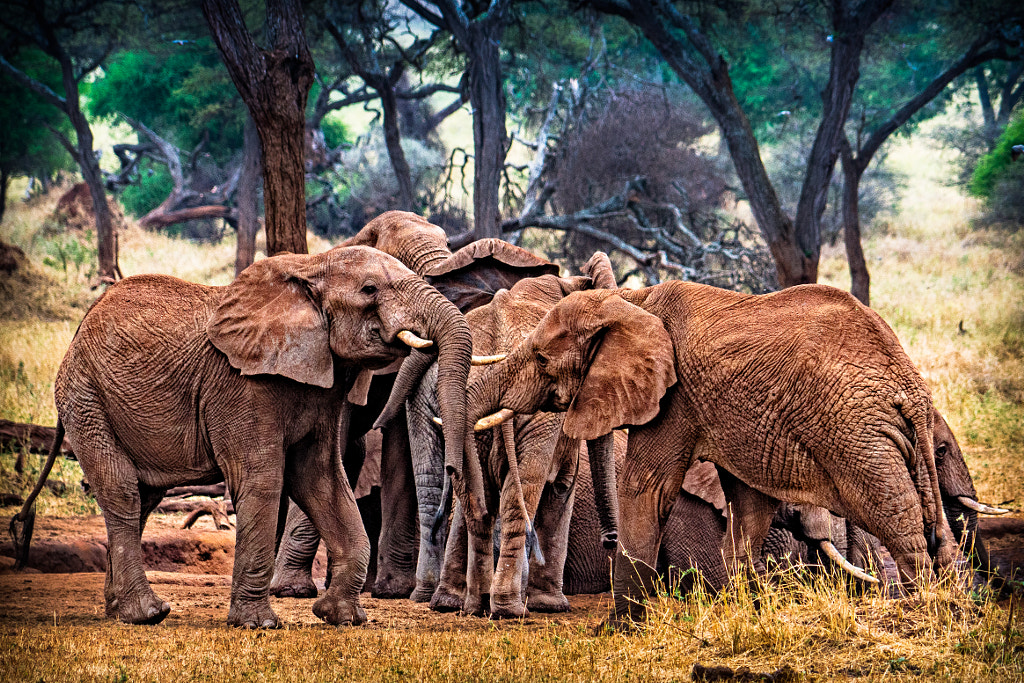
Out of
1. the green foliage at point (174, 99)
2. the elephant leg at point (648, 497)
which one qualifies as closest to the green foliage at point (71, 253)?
the green foliage at point (174, 99)

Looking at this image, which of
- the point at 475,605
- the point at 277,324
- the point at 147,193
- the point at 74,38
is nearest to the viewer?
the point at 277,324

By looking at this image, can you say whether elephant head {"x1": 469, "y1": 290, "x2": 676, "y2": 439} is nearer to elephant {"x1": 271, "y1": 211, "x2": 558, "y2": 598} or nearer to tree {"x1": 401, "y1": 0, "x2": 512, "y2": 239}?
elephant {"x1": 271, "y1": 211, "x2": 558, "y2": 598}

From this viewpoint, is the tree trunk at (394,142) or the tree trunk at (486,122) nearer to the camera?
the tree trunk at (486,122)

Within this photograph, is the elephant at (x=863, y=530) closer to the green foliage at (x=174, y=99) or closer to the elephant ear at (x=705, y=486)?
the elephant ear at (x=705, y=486)

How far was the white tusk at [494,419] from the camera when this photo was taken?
6023 mm

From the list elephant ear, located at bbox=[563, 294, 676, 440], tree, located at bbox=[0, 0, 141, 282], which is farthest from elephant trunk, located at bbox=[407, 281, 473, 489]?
tree, located at bbox=[0, 0, 141, 282]

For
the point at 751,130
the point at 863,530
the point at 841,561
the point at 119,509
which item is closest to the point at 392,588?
the point at 119,509

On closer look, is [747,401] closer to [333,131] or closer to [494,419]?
[494,419]

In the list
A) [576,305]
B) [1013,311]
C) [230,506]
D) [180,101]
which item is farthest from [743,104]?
[576,305]

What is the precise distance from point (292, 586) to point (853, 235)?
12194 millimetres

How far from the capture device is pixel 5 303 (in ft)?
59.1

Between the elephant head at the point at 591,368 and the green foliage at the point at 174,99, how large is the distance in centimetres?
2153

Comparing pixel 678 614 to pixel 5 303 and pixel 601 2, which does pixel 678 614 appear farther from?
pixel 5 303

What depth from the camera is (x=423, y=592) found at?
23.4ft
